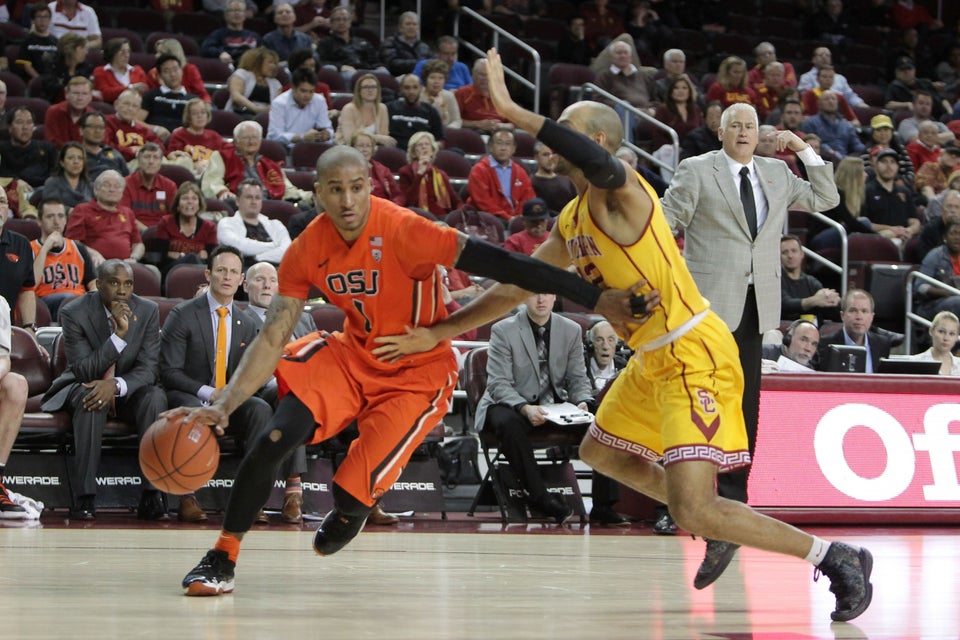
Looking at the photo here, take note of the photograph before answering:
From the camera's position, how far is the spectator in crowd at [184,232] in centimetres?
1046

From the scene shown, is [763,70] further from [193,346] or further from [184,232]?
[193,346]

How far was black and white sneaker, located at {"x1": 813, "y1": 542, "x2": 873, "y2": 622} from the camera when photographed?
452 cm

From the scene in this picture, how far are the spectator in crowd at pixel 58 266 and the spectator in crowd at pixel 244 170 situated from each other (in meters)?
2.00

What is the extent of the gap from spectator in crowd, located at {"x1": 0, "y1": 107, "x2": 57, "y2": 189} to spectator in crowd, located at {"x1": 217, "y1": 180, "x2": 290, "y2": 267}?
1.91 metres

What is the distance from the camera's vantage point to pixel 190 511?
7980 mm

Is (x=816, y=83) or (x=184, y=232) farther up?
(x=816, y=83)

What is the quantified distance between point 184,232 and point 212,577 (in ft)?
20.3

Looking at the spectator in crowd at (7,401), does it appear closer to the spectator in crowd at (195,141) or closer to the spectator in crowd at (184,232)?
the spectator in crowd at (184,232)

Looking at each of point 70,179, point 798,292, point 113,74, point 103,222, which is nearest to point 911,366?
point 798,292

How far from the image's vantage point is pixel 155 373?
852 cm

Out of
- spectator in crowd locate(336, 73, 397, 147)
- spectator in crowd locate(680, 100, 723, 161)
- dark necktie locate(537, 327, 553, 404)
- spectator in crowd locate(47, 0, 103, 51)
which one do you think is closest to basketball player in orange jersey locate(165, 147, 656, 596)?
dark necktie locate(537, 327, 553, 404)

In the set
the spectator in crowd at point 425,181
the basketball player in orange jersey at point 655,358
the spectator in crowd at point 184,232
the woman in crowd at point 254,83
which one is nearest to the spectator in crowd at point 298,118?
the woman in crowd at point 254,83

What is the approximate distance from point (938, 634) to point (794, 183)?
315 centimetres

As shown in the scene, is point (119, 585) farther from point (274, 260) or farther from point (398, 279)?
point (274, 260)
